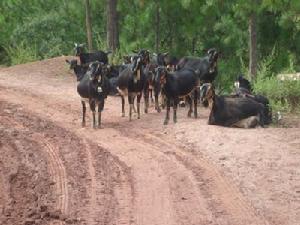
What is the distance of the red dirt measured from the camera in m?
8.76

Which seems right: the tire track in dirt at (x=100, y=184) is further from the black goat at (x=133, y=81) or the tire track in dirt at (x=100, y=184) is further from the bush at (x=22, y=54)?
the bush at (x=22, y=54)

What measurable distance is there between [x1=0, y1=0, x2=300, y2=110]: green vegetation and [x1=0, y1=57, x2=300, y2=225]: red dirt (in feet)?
11.3

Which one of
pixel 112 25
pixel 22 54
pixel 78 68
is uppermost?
pixel 112 25

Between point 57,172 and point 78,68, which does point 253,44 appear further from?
point 57,172

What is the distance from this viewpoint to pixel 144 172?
10555mm

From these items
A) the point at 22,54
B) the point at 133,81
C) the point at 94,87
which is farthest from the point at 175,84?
the point at 22,54

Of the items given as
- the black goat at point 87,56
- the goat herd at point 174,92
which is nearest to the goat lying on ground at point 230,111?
the goat herd at point 174,92

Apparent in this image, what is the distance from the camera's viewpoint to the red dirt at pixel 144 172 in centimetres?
876

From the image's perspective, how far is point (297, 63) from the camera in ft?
71.3

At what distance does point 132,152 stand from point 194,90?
379cm

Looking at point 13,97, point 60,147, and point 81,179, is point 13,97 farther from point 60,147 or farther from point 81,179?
point 81,179

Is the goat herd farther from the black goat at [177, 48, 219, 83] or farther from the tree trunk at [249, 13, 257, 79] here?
the tree trunk at [249, 13, 257, 79]

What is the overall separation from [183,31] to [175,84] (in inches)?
383

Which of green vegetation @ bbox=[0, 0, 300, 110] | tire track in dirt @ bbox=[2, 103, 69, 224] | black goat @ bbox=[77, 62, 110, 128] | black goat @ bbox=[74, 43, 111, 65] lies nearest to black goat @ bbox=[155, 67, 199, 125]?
black goat @ bbox=[77, 62, 110, 128]
